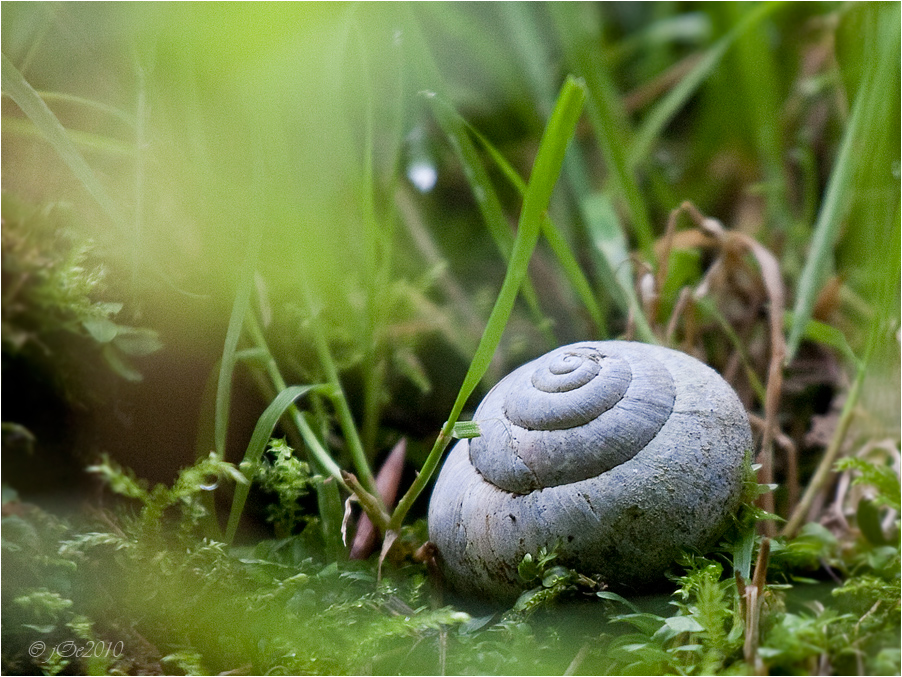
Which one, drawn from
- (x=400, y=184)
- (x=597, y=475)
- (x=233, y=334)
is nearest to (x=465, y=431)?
(x=597, y=475)

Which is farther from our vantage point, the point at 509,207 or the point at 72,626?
the point at 509,207

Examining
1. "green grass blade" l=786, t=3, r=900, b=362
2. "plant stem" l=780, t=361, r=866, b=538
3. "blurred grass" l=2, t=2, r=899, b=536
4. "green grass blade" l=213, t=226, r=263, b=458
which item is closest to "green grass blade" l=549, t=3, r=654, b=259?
"blurred grass" l=2, t=2, r=899, b=536

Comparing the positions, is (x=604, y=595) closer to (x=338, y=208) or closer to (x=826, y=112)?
(x=338, y=208)

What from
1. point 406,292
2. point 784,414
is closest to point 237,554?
point 406,292

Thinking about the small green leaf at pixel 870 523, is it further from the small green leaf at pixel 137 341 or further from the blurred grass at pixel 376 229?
the small green leaf at pixel 137 341

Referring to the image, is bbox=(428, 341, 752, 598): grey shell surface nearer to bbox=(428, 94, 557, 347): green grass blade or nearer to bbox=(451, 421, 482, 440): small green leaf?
bbox=(451, 421, 482, 440): small green leaf

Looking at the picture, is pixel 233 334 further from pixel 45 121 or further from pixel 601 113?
pixel 601 113
